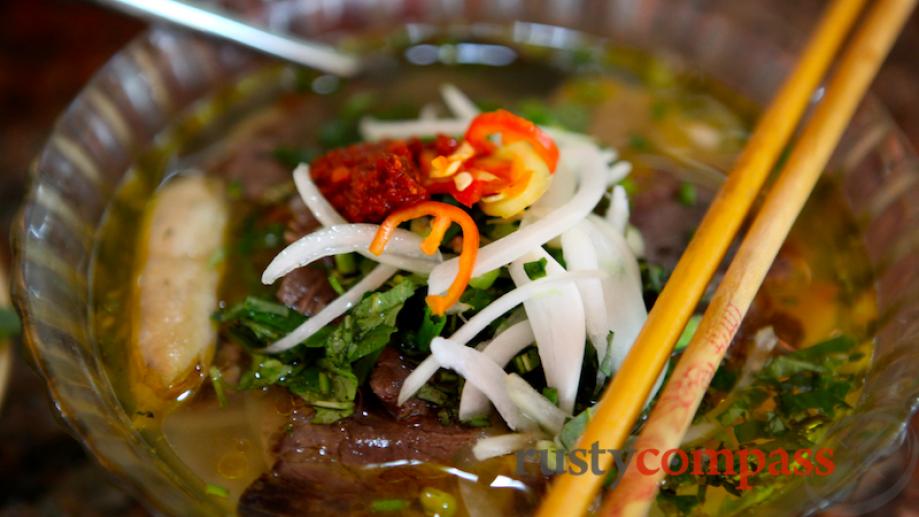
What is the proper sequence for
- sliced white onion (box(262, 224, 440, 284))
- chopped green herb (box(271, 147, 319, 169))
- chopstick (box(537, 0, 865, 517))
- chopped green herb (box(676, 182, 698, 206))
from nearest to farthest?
chopstick (box(537, 0, 865, 517)) → sliced white onion (box(262, 224, 440, 284)) → chopped green herb (box(676, 182, 698, 206)) → chopped green herb (box(271, 147, 319, 169))

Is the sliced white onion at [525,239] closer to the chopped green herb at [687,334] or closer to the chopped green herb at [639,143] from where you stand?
the chopped green herb at [687,334]

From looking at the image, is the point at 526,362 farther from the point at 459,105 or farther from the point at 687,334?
the point at 459,105

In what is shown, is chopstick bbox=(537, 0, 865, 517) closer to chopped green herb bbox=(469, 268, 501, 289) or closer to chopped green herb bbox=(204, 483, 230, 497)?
chopped green herb bbox=(469, 268, 501, 289)

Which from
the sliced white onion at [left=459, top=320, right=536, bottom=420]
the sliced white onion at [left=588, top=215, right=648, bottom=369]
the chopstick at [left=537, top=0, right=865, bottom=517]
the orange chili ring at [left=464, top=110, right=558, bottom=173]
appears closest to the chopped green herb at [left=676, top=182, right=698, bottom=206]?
the chopstick at [left=537, top=0, right=865, bottom=517]

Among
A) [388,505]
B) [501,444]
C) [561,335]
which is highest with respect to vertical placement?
[561,335]

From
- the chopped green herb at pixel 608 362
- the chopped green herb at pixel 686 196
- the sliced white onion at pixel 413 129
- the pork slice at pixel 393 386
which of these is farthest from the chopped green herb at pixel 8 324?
the chopped green herb at pixel 686 196

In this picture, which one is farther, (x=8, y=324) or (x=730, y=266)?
(x=8, y=324)

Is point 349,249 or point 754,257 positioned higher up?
point 754,257

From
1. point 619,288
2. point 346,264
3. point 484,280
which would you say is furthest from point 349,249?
point 619,288
